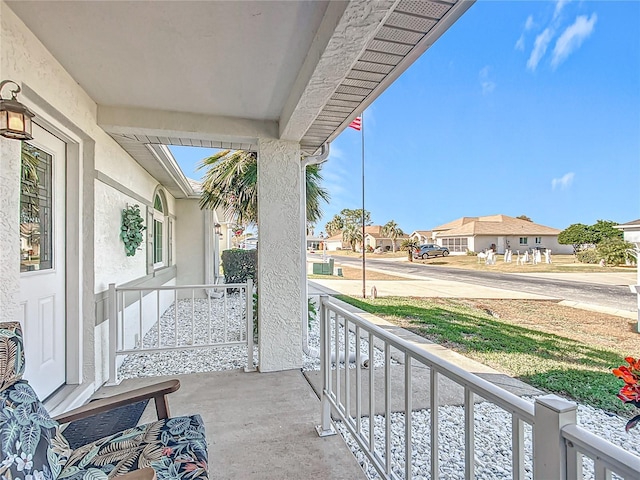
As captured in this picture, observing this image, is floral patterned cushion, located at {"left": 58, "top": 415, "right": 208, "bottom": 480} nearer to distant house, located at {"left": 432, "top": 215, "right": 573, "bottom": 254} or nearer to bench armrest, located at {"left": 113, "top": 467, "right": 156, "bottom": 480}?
bench armrest, located at {"left": 113, "top": 467, "right": 156, "bottom": 480}

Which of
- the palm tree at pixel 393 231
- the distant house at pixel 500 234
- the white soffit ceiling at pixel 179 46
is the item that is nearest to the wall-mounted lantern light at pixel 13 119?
the white soffit ceiling at pixel 179 46

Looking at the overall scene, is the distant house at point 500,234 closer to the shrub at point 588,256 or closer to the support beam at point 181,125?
the shrub at point 588,256

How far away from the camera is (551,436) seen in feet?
2.56

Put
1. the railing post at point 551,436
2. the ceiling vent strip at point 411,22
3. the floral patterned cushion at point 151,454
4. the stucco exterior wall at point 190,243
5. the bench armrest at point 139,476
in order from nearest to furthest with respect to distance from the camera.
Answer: the railing post at point 551,436
the bench armrest at point 139,476
the floral patterned cushion at point 151,454
the ceiling vent strip at point 411,22
the stucco exterior wall at point 190,243

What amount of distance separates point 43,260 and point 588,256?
11.3 meters

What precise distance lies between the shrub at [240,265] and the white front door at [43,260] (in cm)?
523

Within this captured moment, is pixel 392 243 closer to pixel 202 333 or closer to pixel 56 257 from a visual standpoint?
pixel 202 333

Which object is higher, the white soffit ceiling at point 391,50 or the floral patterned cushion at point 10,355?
the white soffit ceiling at point 391,50

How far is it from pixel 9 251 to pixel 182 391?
189cm

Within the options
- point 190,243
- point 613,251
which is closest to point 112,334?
point 190,243

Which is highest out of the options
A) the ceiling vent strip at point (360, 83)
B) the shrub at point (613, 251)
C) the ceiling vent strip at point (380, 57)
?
the ceiling vent strip at point (360, 83)

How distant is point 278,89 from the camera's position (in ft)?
9.65

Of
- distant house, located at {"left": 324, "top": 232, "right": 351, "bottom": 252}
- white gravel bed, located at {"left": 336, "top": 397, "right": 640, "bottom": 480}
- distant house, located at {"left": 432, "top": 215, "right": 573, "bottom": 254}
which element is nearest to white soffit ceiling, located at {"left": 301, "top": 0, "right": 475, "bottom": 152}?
white gravel bed, located at {"left": 336, "top": 397, "right": 640, "bottom": 480}

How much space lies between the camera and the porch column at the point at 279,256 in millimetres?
3641
